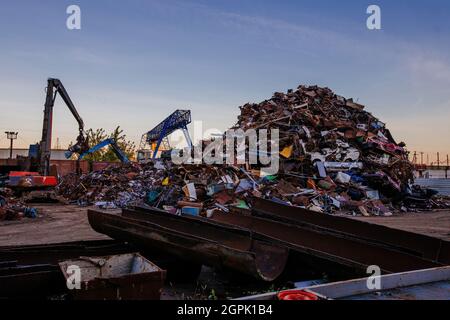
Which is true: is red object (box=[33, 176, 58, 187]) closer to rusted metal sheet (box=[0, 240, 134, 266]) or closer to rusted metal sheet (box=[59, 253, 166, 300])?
rusted metal sheet (box=[0, 240, 134, 266])

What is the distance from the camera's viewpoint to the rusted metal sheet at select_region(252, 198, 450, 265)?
5.12m

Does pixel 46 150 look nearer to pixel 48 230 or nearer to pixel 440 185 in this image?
pixel 48 230

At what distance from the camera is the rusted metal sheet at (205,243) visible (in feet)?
13.6

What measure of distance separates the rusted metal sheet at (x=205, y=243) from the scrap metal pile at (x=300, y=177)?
6.00 metres

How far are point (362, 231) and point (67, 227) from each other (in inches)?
289

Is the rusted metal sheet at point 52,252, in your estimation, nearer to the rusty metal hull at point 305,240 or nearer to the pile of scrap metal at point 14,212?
the rusty metal hull at point 305,240

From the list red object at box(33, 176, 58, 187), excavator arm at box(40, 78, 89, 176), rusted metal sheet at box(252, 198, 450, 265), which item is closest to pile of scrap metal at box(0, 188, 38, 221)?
red object at box(33, 176, 58, 187)

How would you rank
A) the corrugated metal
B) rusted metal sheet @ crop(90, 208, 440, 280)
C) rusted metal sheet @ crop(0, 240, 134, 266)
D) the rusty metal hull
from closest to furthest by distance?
rusted metal sheet @ crop(90, 208, 440, 280)
the rusty metal hull
rusted metal sheet @ crop(0, 240, 134, 266)
the corrugated metal

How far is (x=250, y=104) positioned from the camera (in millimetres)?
21250

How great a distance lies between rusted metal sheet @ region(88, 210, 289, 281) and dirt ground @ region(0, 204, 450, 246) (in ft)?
10.2

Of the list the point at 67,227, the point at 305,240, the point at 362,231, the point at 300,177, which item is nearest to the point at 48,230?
the point at 67,227

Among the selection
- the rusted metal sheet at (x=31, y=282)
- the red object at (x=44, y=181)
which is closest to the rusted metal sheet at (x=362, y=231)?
the rusted metal sheet at (x=31, y=282)
